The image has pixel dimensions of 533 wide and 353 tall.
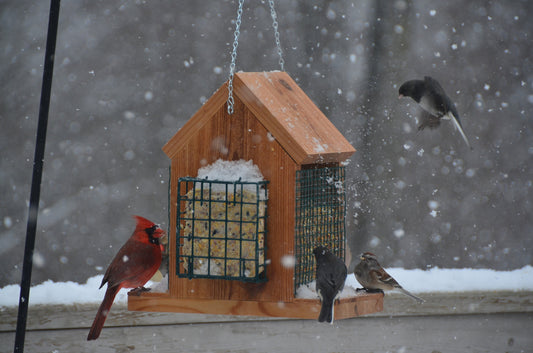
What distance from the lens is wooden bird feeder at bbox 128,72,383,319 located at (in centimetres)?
219

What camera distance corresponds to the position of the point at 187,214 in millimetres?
2262

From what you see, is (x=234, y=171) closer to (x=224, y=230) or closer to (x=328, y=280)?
(x=224, y=230)

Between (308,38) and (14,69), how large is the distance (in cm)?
175

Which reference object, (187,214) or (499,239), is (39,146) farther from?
(499,239)

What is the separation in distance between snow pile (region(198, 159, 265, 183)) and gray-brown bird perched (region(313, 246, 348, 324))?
0.39m

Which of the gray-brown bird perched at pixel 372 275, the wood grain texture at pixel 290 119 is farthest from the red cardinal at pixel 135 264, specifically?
the gray-brown bird perched at pixel 372 275

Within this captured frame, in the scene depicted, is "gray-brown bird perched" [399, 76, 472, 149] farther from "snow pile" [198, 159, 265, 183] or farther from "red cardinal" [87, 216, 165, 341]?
"red cardinal" [87, 216, 165, 341]

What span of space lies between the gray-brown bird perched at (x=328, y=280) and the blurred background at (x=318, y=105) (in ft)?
4.80

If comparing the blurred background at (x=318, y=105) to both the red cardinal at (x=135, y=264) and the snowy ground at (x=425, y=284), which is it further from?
the red cardinal at (x=135, y=264)

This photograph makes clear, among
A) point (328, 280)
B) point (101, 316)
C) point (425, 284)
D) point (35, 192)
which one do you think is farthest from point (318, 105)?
point (35, 192)

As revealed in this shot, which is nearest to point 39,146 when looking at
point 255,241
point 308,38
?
point 255,241

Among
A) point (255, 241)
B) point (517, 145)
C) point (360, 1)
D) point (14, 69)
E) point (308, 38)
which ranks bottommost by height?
point (255, 241)

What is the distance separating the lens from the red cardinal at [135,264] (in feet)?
7.61

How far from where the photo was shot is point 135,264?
2.33 meters
